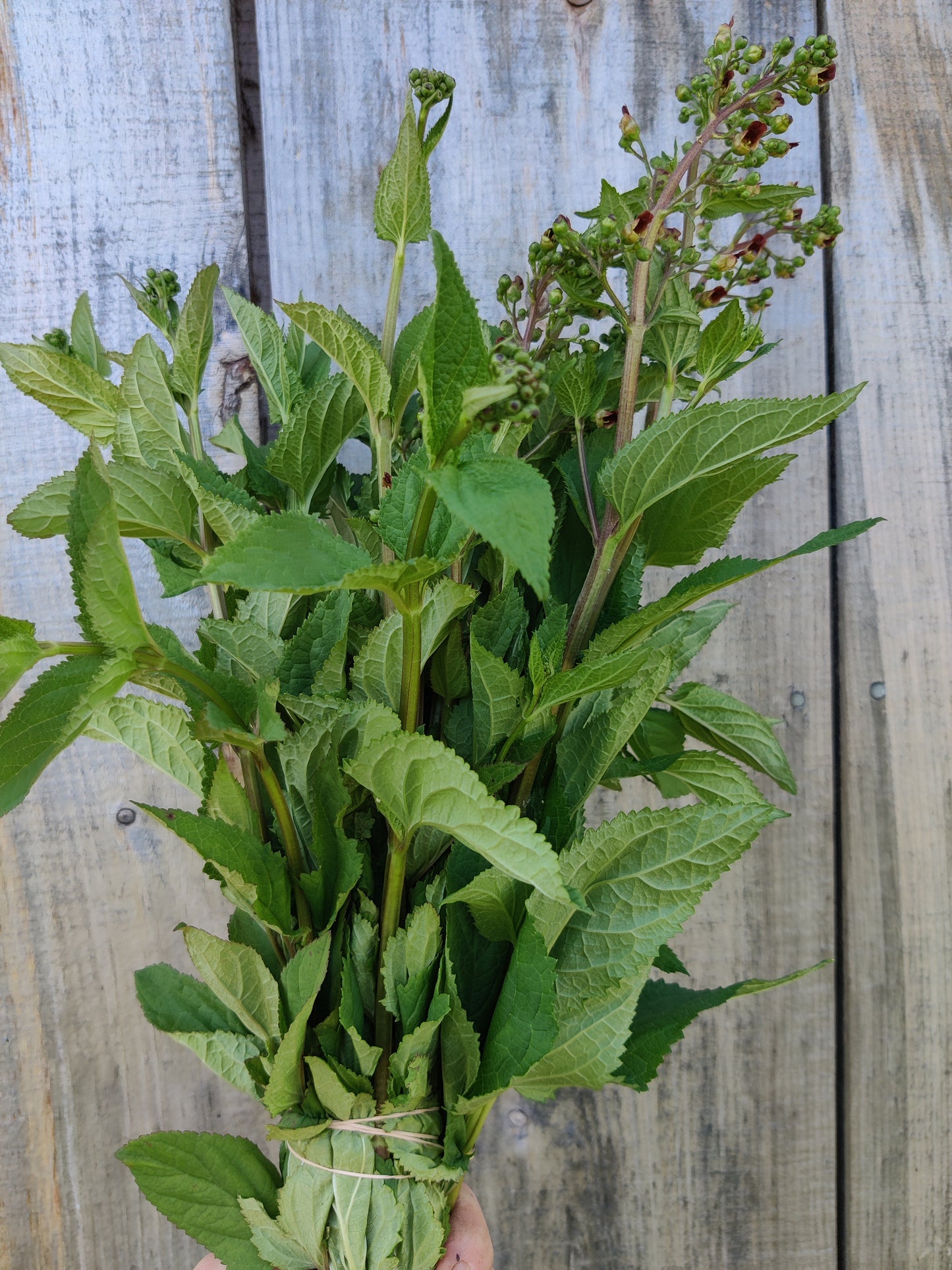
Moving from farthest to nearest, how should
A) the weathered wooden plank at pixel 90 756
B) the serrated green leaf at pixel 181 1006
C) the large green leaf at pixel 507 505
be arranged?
1. the weathered wooden plank at pixel 90 756
2. the serrated green leaf at pixel 181 1006
3. the large green leaf at pixel 507 505

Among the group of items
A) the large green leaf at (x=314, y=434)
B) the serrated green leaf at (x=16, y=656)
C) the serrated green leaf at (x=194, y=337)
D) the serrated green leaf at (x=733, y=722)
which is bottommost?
the serrated green leaf at (x=733, y=722)

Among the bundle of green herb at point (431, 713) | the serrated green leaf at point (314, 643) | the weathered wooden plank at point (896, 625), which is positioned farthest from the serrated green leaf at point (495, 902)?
the weathered wooden plank at point (896, 625)

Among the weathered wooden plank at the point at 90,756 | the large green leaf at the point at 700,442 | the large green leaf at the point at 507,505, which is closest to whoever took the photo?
the large green leaf at the point at 507,505

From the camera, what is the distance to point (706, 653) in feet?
2.14

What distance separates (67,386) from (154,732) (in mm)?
164

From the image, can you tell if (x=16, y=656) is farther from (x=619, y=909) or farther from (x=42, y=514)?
(x=619, y=909)

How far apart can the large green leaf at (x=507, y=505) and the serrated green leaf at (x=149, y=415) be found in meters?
0.21

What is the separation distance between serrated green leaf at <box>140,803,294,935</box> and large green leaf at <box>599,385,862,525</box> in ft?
0.63

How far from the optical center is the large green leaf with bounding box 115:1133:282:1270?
0.41 metres

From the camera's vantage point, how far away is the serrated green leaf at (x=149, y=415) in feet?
1.34

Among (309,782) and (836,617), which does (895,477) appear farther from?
(309,782)

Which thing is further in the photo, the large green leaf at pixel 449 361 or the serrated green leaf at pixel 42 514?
the serrated green leaf at pixel 42 514

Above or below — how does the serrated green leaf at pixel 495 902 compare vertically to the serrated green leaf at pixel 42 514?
below

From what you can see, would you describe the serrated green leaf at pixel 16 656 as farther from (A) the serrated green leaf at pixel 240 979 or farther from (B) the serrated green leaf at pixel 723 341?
(B) the serrated green leaf at pixel 723 341
